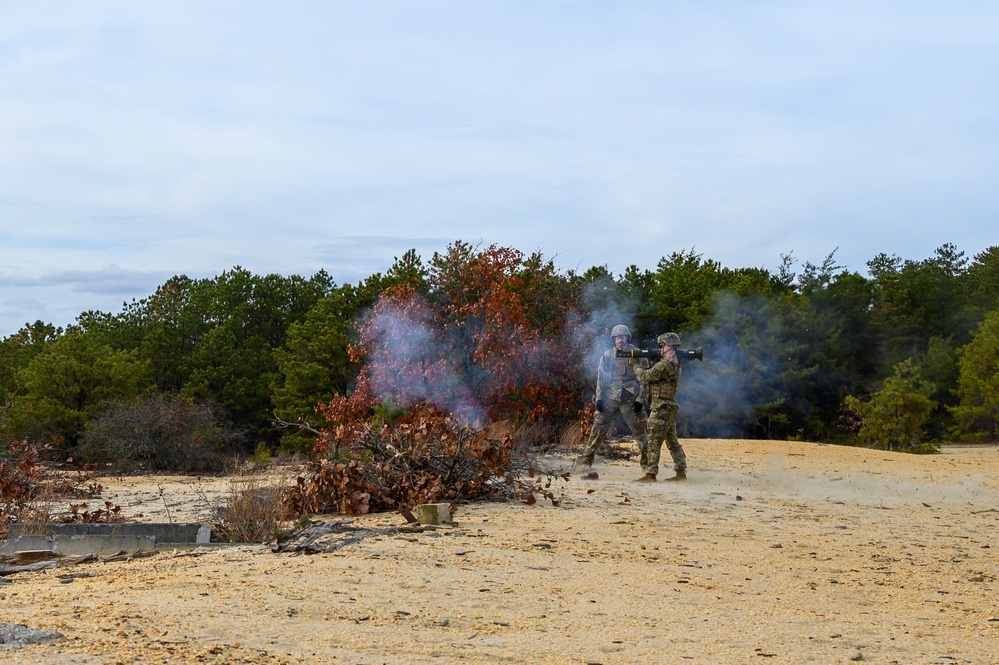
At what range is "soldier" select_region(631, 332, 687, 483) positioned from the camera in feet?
41.9

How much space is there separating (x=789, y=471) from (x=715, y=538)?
21.6 feet

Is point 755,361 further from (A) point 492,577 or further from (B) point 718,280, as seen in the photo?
(A) point 492,577

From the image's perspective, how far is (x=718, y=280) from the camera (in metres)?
30.0

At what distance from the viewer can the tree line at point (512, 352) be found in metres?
18.8

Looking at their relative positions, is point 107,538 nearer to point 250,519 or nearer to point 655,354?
point 250,519

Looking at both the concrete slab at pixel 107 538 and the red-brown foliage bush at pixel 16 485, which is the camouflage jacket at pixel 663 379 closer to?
the concrete slab at pixel 107 538

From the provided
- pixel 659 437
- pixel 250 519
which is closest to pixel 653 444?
pixel 659 437

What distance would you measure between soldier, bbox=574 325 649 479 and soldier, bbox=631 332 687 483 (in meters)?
0.35

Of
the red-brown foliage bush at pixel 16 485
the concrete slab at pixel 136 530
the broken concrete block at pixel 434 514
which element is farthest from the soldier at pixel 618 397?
the red-brown foliage bush at pixel 16 485

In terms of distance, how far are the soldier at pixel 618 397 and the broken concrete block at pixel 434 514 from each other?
171 inches

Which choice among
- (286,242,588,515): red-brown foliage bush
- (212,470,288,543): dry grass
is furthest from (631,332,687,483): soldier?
(212,470,288,543): dry grass

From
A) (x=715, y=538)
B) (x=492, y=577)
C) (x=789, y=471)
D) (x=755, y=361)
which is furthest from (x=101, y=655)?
(x=755, y=361)

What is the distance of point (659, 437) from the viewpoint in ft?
42.2

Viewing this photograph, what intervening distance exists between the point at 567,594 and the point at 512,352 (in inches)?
459
